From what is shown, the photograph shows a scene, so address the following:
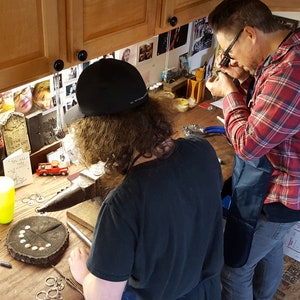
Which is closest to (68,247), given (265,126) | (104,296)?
(104,296)

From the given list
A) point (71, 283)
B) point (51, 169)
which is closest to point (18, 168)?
point (51, 169)

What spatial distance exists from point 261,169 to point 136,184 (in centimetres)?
64

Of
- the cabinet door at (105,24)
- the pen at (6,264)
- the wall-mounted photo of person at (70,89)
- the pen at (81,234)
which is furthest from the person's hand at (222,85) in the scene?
the pen at (6,264)

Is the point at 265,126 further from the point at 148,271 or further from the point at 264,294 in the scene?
the point at 264,294

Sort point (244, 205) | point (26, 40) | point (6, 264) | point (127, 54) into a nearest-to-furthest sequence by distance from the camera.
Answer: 1. point (26, 40)
2. point (6, 264)
3. point (244, 205)
4. point (127, 54)

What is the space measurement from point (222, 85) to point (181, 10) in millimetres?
330

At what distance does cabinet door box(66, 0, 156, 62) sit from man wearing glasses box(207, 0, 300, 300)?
25cm

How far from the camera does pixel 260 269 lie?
2.00 m

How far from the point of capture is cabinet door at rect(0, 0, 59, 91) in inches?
43.9

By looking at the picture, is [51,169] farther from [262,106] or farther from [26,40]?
[262,106]

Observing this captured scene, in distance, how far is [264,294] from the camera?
2049 mm

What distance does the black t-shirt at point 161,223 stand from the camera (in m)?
1.09

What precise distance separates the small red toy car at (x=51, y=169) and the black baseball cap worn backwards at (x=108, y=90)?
77 centimetres

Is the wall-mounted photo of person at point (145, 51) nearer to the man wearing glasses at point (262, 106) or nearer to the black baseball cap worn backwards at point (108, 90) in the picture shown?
the man wearing glasses at point (262, 106)
